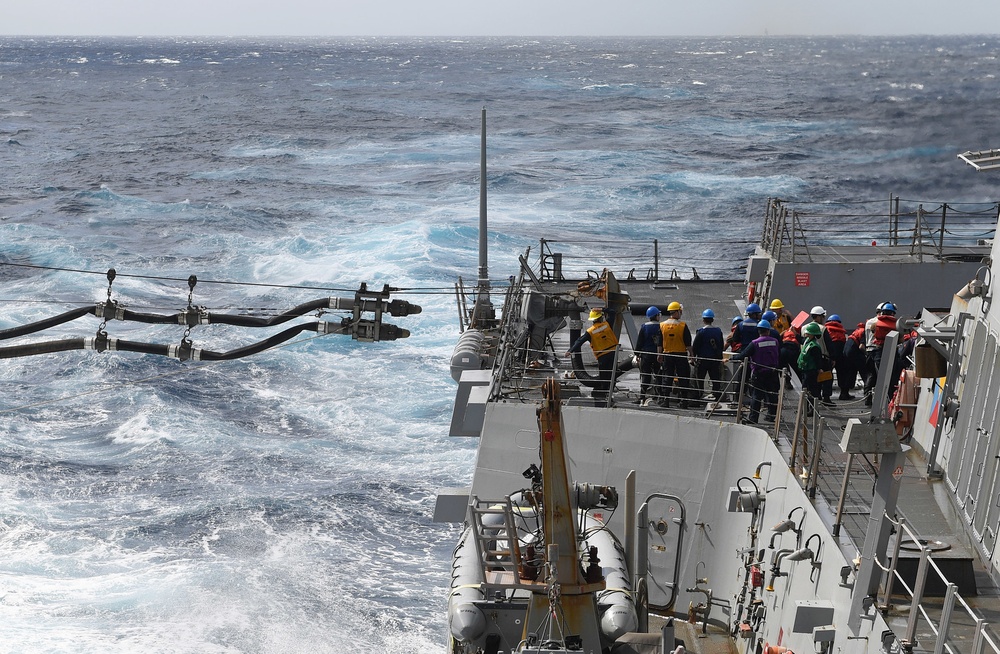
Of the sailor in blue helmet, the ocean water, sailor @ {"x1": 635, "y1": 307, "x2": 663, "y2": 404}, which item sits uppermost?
the sailor in blue helmet

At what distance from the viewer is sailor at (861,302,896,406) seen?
1373 centimetres

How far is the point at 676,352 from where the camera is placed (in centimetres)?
1369

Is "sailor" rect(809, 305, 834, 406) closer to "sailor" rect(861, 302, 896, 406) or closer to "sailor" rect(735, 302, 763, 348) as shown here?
"sailor" rect(861, 302, 896, 406)

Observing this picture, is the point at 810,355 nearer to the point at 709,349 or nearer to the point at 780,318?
the point at 709,349

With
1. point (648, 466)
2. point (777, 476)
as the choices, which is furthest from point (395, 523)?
point (777, 476)

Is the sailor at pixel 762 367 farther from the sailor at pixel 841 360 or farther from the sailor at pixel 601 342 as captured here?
the sailor at pixel 601 342

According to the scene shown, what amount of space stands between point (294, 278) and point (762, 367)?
2847cm

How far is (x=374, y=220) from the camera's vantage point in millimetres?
48750

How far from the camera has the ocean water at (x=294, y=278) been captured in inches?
747

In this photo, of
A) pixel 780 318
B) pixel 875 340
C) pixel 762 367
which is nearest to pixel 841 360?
pixel 875 340

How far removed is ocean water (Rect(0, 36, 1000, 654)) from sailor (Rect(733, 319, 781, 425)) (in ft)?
14.4

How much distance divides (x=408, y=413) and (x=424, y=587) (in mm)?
8738

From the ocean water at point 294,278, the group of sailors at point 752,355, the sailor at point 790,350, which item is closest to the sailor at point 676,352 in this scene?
the group of sailors at point 752,355

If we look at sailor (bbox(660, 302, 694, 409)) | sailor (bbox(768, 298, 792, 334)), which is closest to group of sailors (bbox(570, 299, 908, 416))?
sailor (bbox(660, 302, 694, 409))
